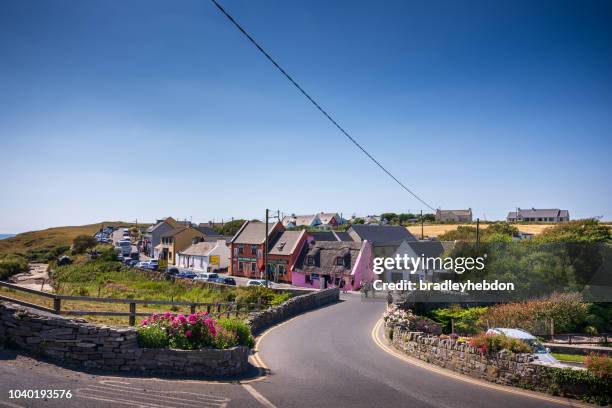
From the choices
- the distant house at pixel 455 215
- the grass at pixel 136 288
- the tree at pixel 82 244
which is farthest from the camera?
the distant house at pixel 455 215

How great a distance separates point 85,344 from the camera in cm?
1173

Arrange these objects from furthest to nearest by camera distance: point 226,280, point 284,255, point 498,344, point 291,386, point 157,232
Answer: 1. point 157,232
2. point 284,255
3. point 226,280
4. point 498,344
5. point 291,386

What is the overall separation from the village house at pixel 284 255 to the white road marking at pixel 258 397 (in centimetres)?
4577

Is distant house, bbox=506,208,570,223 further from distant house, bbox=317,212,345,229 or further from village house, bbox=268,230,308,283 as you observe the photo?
village house, bbox=268,230,308,283

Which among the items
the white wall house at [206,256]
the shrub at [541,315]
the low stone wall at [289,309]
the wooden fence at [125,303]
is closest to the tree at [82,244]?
the white wall house at [206,256]

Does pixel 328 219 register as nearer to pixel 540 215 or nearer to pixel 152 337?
pixel 540 215

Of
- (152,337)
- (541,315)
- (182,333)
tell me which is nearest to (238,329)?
(182,333)

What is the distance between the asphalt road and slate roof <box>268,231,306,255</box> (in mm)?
40405

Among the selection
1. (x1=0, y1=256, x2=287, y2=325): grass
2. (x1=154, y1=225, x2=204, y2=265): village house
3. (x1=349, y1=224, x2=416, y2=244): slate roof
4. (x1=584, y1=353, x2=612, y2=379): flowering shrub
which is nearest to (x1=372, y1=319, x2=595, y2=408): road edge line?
(x1=584, y1=353, x2=612, y2=379): flowering shrub

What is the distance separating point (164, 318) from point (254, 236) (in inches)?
2037

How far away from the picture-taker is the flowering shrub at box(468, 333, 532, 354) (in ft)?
46.0

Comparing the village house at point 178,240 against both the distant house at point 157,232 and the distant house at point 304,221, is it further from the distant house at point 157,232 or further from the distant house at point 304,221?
the distant house at point 304,221

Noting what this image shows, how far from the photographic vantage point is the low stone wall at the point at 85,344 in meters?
11.6

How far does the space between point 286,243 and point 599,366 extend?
164 ft
